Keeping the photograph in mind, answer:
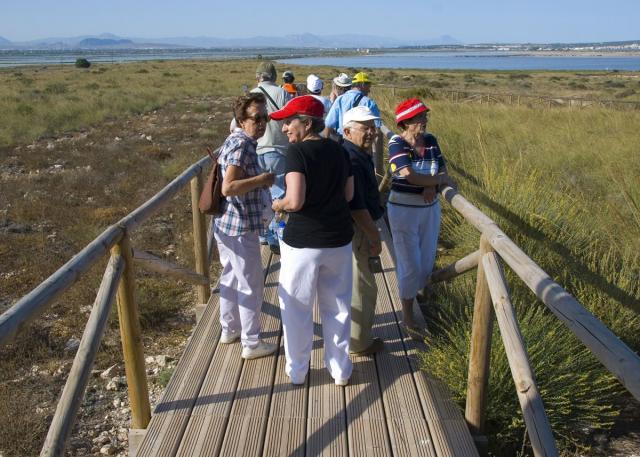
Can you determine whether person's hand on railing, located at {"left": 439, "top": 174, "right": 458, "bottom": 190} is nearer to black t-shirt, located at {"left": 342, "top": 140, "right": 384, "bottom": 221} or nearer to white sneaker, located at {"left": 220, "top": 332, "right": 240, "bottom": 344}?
black t-shirt, located at {"left": 342, "top": 140, "right": 384, "bottom": 221}

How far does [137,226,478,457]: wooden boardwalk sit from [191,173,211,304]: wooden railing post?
3.18ft

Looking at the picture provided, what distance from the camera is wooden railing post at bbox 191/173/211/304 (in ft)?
16.5

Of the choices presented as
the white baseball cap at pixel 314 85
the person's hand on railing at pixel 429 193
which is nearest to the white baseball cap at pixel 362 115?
the person's hand on railing at pixel 429 193

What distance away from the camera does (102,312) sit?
2691mm

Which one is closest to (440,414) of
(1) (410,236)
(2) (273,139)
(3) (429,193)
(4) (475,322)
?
(4) (475,322)

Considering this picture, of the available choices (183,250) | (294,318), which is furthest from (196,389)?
(183,250)

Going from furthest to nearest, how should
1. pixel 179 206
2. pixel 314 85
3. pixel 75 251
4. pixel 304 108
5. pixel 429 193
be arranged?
pixel 179 206
pixel 75 251
pixel 314 85
pixel 429 193
pixel 304 108

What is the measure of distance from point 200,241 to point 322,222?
224cm

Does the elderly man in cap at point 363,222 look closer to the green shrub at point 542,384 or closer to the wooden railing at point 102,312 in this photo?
the green shrub at point 542,384

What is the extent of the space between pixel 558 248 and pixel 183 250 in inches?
195

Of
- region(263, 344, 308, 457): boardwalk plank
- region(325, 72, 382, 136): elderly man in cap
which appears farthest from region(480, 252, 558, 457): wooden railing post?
region(325, 72, 382, 136): elderly man in cap

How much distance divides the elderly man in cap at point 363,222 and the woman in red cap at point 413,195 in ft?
1.25

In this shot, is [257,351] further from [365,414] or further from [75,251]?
[75,251]

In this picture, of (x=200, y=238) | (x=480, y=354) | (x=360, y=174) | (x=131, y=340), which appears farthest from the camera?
(x=200, y=238)
